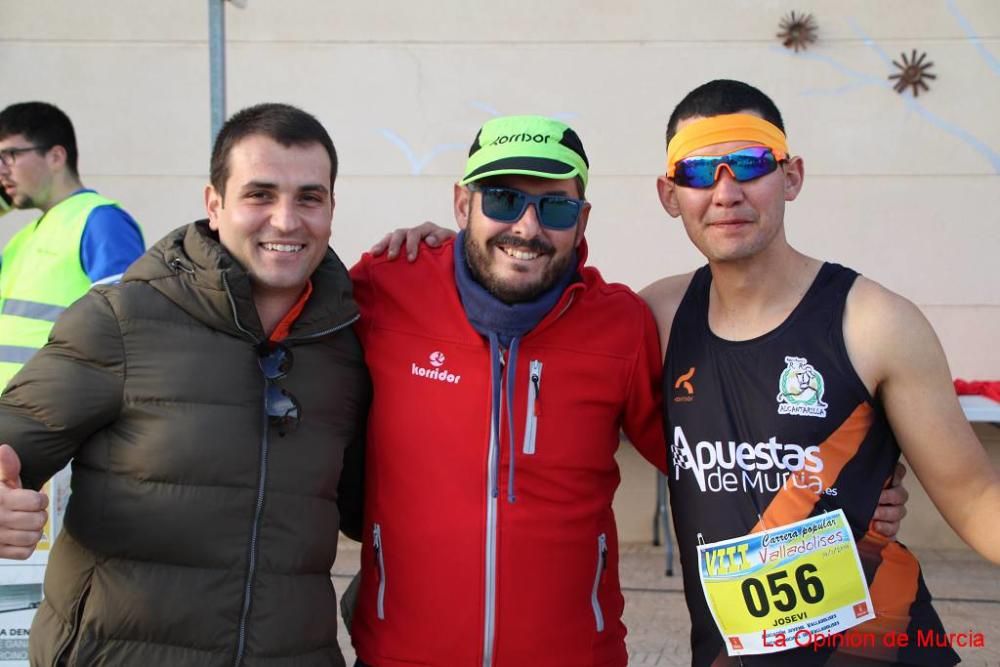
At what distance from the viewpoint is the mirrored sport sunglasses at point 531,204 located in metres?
2.44

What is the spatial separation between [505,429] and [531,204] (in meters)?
0.59

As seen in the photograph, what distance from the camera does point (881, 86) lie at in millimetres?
5516

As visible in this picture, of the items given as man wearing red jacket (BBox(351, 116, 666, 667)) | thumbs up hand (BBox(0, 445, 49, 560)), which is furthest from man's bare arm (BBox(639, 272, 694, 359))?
thumbs up hand (BBox(0, 445, 49, 560))

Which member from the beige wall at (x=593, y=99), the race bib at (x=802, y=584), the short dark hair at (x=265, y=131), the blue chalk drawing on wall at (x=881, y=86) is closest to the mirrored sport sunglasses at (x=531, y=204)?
the short dark hair at (x=265, y=131)

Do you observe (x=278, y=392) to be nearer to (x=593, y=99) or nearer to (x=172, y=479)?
(x=172, y=479)

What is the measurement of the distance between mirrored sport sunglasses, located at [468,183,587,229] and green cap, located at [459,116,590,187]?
56 mm

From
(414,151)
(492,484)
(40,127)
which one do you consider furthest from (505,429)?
(414,151)

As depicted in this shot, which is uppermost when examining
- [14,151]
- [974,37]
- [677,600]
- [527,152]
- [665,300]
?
[974,37]

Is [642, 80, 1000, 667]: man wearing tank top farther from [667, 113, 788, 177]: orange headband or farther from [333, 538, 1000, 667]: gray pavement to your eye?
[333, 538, 1000, 667]: gray pavement

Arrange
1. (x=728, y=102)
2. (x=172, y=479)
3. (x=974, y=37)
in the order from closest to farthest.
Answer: (x=172, y=479)
(x=728, y=102)
(x=974, y=37)

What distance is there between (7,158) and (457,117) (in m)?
2.45

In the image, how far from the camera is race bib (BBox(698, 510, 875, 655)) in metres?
2.12

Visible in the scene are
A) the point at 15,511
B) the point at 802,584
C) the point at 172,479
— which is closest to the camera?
the point at 15,511

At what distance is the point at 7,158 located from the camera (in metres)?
4.36
